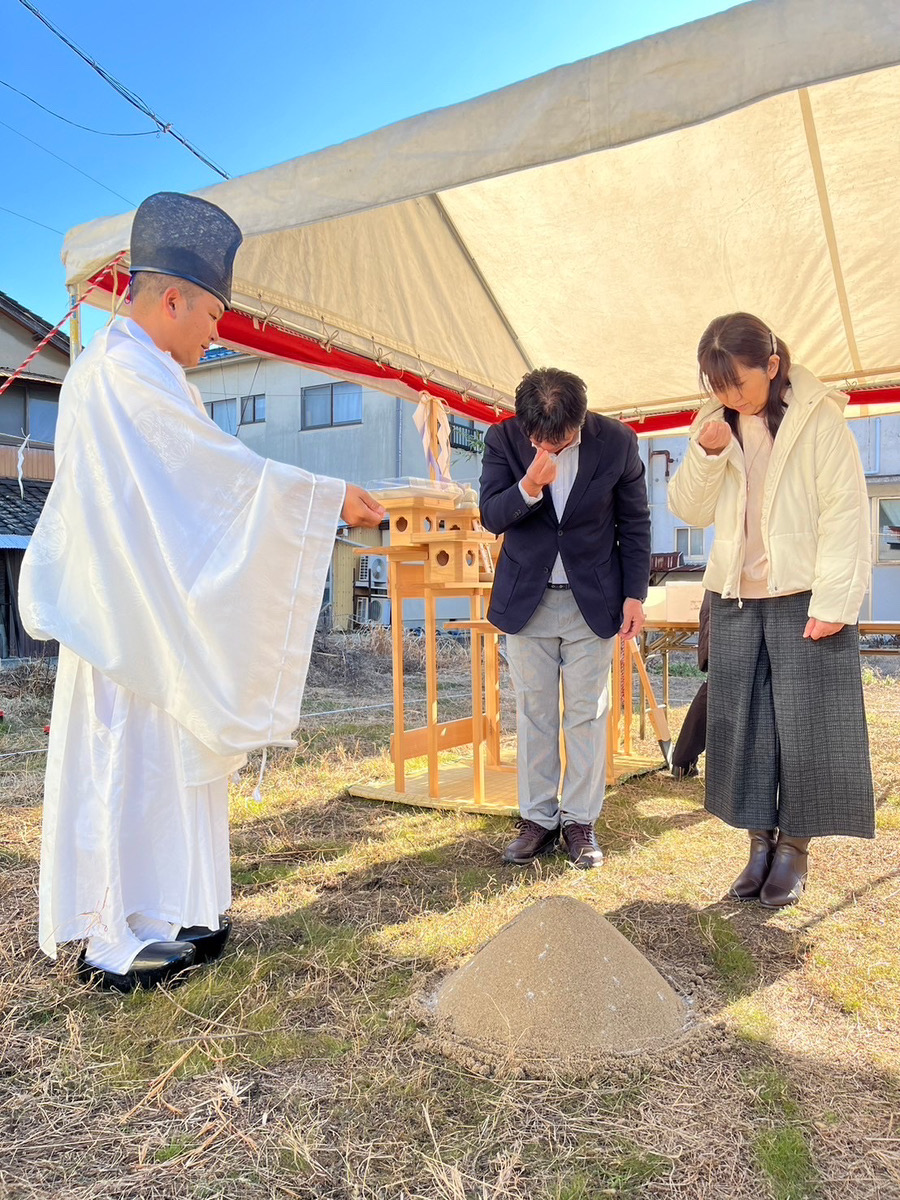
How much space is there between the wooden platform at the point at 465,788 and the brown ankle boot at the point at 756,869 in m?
1.13

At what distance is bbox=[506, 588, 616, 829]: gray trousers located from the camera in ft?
10.1

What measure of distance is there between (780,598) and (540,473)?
0.83 meters

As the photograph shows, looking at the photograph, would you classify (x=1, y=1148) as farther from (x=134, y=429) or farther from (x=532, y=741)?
(x=532, y=741)

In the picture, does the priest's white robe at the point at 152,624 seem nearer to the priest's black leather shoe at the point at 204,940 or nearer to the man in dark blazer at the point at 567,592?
the priest's black leather shoe at the point at 204,940

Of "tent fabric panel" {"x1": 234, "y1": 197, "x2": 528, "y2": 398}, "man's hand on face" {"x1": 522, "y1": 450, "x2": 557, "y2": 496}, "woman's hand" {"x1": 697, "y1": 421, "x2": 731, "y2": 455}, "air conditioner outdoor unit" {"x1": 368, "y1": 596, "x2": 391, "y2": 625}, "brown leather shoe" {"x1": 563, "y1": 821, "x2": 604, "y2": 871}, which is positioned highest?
"tent fabric panel" {"x1": 234, "y1": 197, "x2": 528, "y2": 398}

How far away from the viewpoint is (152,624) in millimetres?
2031

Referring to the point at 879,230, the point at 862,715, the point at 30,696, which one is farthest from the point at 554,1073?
the point at 30,696

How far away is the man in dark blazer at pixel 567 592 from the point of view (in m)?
3.03

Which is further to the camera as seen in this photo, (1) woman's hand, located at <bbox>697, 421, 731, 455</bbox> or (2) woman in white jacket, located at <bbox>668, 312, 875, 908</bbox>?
(1) woman's hand, located at <bbox>697, 421, 731, 455</bbox>

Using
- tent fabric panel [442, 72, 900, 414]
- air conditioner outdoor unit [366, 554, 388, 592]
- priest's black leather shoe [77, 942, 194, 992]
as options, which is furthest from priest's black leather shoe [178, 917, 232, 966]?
air conditioner outdoor unit [366, 554, 388, 592]

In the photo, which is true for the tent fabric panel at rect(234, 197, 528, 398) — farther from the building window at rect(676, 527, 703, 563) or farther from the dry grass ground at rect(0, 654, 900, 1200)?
the building window at rect(676, 527, 703, 563)

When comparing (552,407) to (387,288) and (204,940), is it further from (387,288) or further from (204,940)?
(204,940)

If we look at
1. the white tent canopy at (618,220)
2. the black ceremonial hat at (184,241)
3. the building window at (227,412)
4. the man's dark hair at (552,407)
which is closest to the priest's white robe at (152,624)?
the black ceremonial hat at (184,241)

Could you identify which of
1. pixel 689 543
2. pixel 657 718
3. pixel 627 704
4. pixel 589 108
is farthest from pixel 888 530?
pixel 589 108
